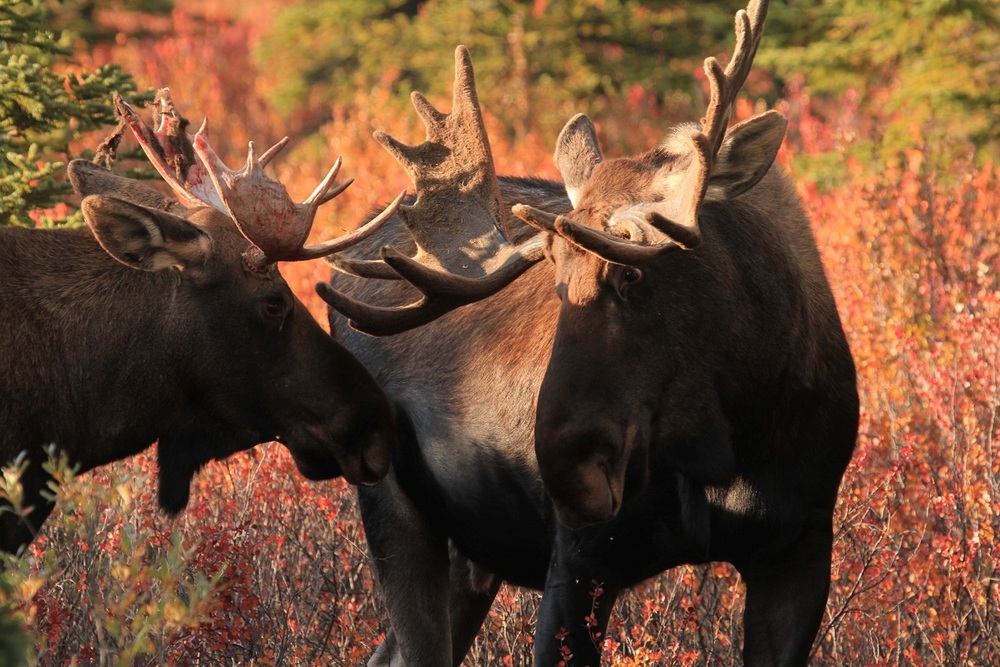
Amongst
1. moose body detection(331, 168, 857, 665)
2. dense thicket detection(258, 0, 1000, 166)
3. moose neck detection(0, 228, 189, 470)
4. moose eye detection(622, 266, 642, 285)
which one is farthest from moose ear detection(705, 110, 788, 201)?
dense thicket detection(258, 0, 1000, 166)

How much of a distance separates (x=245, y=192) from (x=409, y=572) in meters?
1.48

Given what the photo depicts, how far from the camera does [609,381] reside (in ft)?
13.7

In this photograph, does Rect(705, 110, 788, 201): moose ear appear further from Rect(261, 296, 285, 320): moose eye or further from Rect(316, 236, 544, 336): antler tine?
Rect(261, 296, 285, 320): moose eye

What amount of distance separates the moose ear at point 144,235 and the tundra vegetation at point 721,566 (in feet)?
2.31

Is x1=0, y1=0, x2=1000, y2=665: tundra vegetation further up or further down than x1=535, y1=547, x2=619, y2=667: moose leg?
further down

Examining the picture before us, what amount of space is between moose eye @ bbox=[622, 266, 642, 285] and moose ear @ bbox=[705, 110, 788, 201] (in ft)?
1.18

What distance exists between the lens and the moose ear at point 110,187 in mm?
4945

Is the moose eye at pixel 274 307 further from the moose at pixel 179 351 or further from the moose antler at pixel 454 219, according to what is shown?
the moose antler at pixel 454 219

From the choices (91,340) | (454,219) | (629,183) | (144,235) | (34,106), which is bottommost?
(34,106)

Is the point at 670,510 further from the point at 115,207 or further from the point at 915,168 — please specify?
the point at 915,168

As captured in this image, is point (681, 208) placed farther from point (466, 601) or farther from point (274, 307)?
point (466, 601)

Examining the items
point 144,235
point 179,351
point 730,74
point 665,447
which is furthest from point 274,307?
point 730,74

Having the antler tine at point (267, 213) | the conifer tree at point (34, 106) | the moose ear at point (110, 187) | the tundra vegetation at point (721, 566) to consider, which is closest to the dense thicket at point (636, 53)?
the tundra vegetation at point (721, 566)

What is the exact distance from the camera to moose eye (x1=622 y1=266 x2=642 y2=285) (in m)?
4.23
